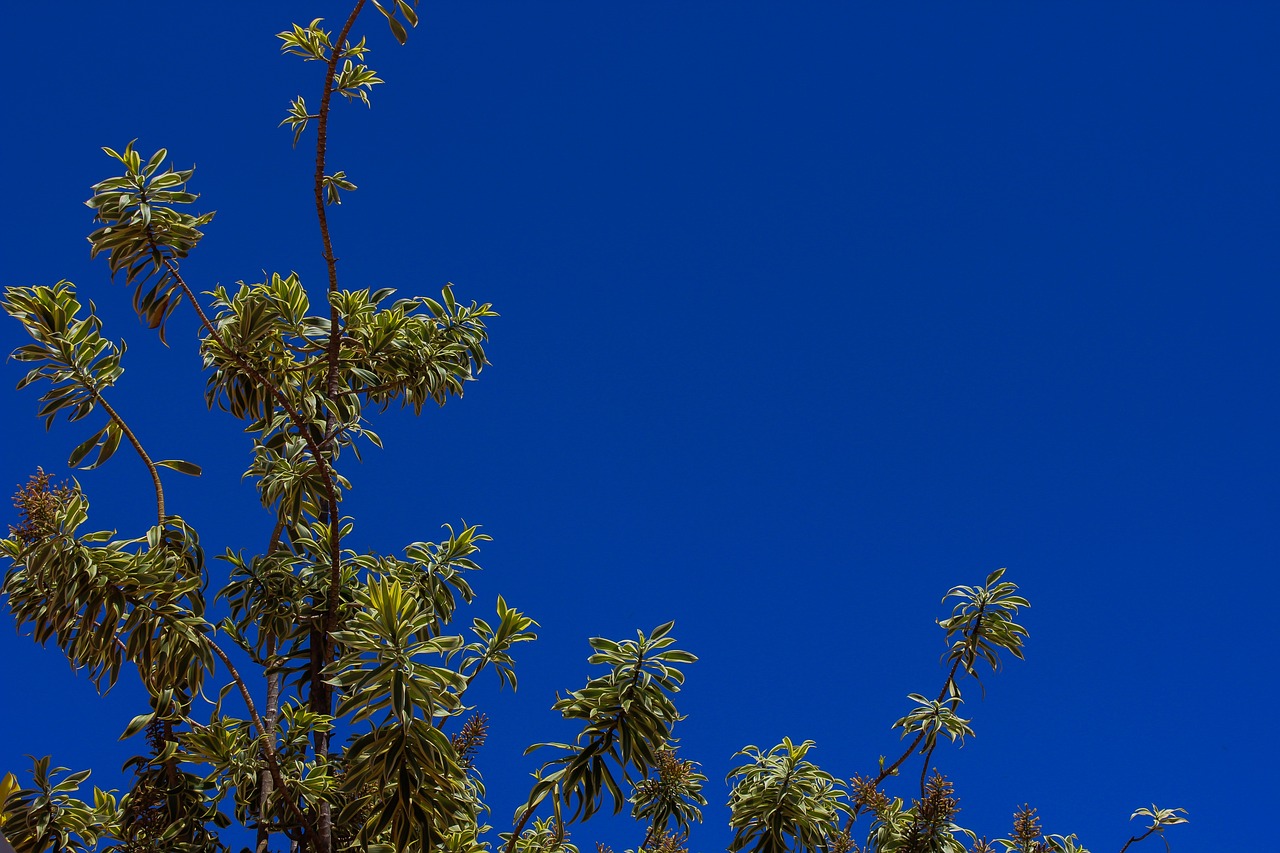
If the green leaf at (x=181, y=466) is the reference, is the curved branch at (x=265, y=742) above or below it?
below

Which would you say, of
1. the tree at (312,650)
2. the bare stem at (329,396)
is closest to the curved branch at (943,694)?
the tree at (312,650)

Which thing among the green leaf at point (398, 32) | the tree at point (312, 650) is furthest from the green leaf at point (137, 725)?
the green leaf at point (398, 32)

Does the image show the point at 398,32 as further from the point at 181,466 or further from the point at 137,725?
the point at 137,725

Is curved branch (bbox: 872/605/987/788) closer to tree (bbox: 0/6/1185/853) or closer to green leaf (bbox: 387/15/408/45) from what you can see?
tree (bbox: 0/6/1185/853)

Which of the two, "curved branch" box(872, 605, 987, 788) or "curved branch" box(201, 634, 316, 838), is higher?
"curved branch" box(872, 605, 987, 788)

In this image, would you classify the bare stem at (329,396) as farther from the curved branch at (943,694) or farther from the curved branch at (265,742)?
the curved branch at (943,694)

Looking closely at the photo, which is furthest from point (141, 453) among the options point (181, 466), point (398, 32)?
point (398, 32)

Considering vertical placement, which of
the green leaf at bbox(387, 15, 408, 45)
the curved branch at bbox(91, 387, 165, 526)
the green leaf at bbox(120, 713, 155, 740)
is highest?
the green leaf at bbox(387, 15, 408, 45)

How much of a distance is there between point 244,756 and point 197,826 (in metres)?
0.58

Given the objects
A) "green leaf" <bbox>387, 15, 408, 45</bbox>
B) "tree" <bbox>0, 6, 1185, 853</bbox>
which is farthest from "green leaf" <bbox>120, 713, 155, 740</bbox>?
"green leaf" <bbox>387, 15, 408, 45</bbox>

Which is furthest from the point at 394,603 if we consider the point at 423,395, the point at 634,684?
the point at 423,395

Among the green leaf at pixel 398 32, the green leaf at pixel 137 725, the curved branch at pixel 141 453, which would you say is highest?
the green leaf at pixel 398 32

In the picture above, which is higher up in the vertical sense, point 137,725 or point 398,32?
point 398,32

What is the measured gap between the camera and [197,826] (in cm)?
487
